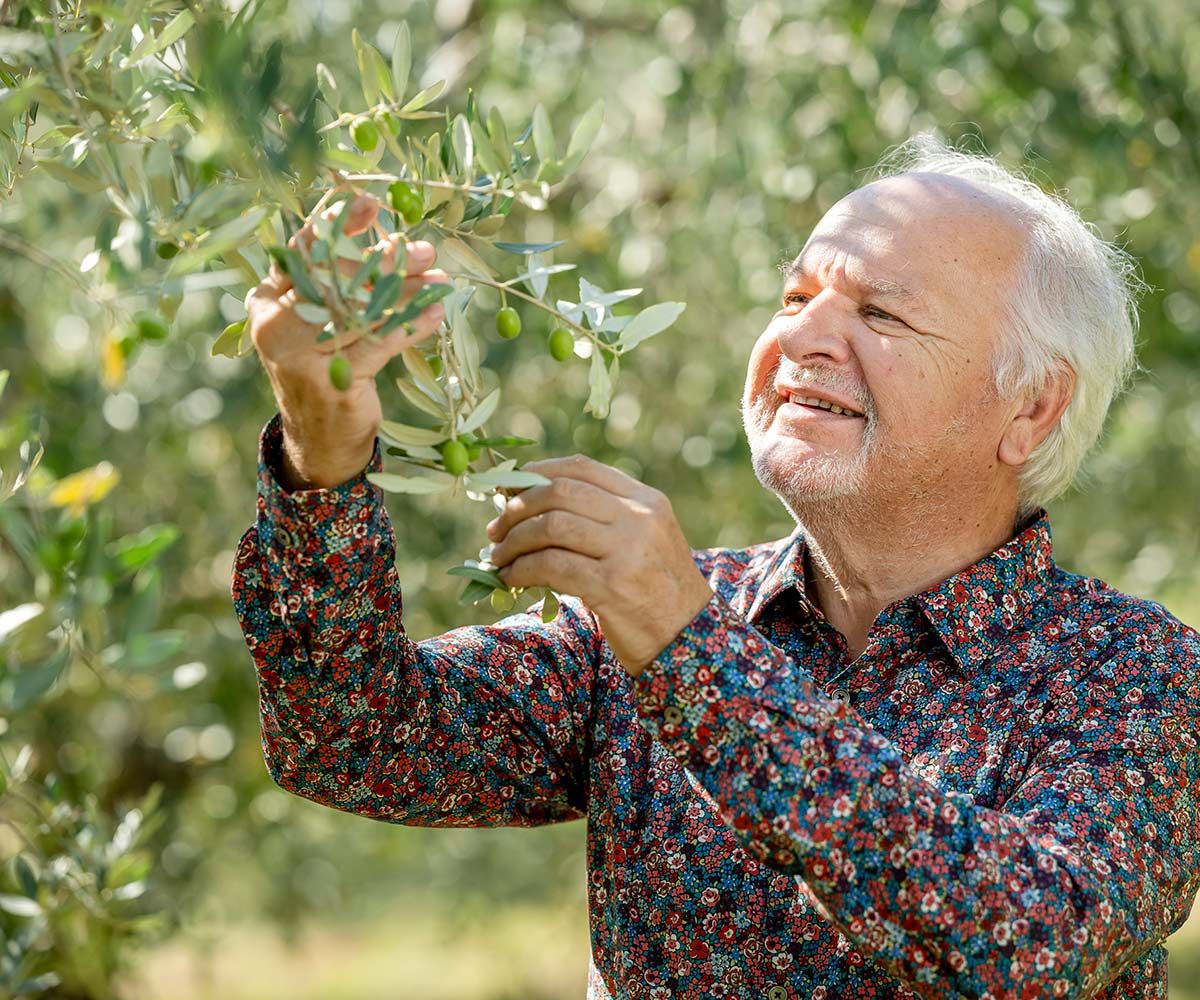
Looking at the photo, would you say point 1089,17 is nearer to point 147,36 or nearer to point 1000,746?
point 1000,746

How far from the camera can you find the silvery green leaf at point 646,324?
1.43m

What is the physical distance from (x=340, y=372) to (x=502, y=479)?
0.18 m

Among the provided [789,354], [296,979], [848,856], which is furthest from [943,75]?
[296,979]

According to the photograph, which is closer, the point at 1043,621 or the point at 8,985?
the point at 8,985

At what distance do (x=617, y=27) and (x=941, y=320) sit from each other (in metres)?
2.67

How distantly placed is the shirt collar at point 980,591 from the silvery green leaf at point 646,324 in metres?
0.65

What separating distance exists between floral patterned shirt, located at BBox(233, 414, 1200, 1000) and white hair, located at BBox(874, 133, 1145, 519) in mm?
136

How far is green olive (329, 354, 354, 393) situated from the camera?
1.24m

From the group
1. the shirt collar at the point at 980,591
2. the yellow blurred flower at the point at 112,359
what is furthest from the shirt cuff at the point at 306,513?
the shirt collar at the point at 980,591

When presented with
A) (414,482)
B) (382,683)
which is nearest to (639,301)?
(382,683)

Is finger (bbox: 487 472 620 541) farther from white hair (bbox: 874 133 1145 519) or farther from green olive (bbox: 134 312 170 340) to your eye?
white hair (bbox: 874 133 1145 519)

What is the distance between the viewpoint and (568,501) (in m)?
1.41

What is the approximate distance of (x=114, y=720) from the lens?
4.66m

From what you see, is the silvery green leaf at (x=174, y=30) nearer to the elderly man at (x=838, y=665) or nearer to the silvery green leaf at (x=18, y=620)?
the elderly man at (x=838, y=665)
